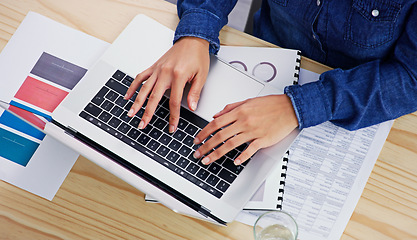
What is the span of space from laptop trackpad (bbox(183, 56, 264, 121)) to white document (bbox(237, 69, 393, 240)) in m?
0.14

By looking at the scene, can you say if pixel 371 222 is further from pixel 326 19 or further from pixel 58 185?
pixel 58 185

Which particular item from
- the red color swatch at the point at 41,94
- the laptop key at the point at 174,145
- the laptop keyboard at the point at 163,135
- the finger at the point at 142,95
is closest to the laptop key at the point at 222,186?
the laptop keyboard at the point at 163,135

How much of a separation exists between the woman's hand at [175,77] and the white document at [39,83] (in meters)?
0.16

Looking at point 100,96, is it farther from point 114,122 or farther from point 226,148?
point 226,148

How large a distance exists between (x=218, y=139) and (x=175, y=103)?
4.2 inches

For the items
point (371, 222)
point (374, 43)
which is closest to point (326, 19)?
point (374, 43)

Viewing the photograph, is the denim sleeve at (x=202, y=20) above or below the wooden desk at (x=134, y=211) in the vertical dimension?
above

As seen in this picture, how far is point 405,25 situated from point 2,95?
0.83 meters

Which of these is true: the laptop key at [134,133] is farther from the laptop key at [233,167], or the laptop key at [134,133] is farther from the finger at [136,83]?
the laptop key at [233,167]

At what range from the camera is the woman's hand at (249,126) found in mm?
695

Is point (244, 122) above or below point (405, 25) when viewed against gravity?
below

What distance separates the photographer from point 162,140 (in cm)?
71

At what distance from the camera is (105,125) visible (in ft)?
2.34

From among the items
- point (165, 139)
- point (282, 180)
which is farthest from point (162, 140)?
point (282, 180)
